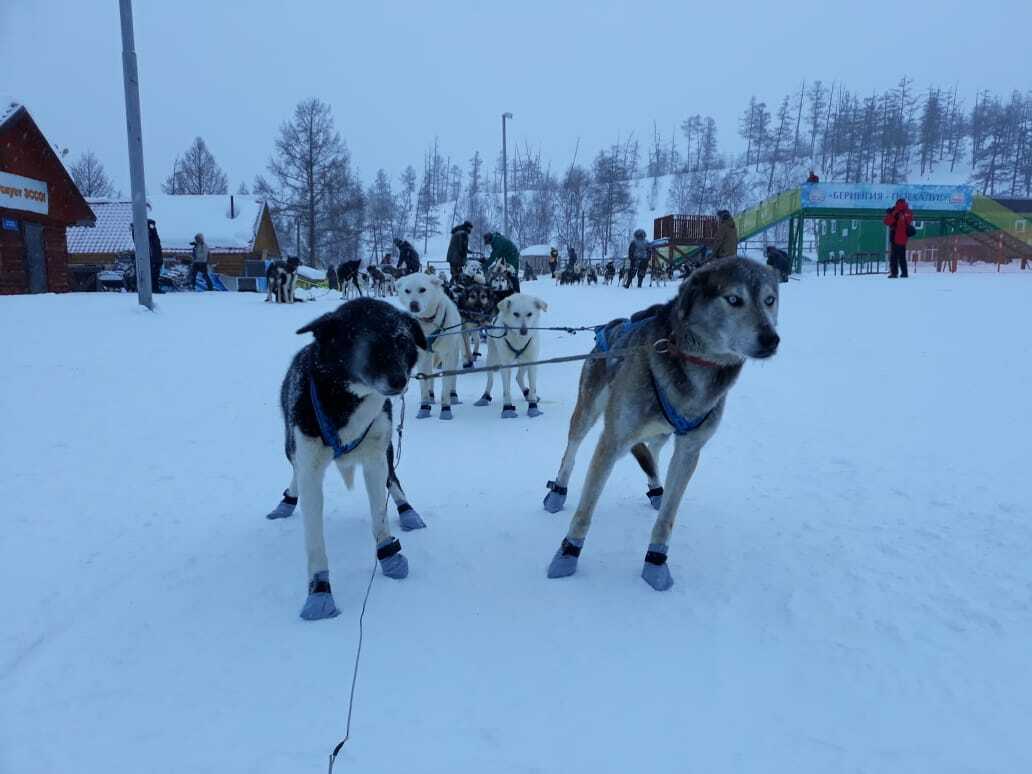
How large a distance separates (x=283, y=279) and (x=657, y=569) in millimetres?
16471

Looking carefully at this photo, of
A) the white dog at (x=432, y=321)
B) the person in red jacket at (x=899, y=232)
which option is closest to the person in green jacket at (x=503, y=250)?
the white dog at (x=432, y=321)

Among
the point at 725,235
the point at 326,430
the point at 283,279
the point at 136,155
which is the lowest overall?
the point at 326,430

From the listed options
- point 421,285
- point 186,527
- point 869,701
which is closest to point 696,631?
point 869,701

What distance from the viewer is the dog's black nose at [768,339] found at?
2.26 m

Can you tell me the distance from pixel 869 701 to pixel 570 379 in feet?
21.1

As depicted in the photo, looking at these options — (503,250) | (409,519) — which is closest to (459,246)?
(503,250)

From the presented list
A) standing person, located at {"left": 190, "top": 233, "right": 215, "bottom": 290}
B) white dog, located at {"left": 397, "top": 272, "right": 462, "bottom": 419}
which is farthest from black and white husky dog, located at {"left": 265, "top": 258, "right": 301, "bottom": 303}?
white dog, located at {"left": 397, "top": 272, "right": 462, "bottom": 419}

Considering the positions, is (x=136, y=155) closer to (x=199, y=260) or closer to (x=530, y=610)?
(x=199, y=260)

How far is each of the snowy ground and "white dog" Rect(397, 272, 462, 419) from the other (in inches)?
57.2

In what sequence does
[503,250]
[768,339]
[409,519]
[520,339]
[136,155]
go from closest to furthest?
[768,339], [409,519], [520,339], [503,250], [136,155]

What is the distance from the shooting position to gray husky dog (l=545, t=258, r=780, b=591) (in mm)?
2391

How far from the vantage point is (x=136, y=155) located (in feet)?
37.0

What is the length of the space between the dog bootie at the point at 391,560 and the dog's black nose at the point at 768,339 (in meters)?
1.73

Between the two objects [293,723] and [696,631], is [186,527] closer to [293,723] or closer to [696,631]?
[293,723]
